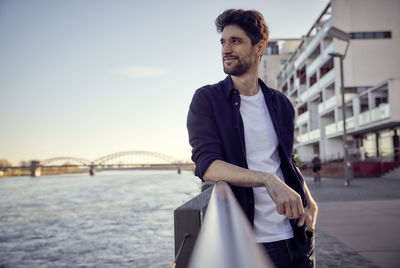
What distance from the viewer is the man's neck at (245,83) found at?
1.79m

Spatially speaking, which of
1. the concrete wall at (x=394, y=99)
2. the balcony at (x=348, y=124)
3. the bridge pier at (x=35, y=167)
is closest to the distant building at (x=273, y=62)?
the balcony at (x=348, y=124)

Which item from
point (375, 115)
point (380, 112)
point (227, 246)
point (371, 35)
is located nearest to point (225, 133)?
point (227, 246)

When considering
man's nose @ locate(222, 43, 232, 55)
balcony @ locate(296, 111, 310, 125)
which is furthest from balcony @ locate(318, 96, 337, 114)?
man's nose @ locate(222, 43, 232, 55)

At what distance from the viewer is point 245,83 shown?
1.80m

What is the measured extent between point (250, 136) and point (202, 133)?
0.84 ft

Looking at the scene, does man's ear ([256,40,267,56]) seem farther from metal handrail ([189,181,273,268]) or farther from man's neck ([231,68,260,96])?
metal handrail ([189,181,273,268])

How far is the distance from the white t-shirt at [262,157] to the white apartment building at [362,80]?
25.4 meters

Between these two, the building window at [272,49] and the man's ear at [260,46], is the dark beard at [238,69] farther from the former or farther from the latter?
the building window at [272,49]

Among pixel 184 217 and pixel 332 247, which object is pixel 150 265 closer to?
pixel 332 247

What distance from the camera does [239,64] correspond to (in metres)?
1.70

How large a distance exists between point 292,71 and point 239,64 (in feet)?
170

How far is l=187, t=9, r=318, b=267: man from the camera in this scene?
153cm

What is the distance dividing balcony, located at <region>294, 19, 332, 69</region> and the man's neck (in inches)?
1253

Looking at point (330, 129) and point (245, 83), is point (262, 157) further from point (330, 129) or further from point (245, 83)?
point (330, 129)
